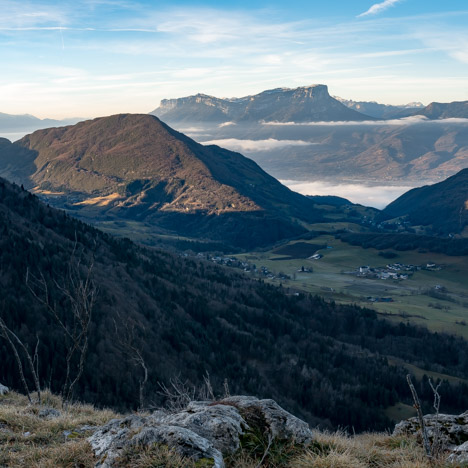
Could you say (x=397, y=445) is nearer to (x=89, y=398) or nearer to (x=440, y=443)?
(x=440, y=443)

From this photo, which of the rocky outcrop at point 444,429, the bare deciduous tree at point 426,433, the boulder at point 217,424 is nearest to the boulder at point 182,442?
the boulder at point 217,424

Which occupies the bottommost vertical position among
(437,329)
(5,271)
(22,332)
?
(437,329)

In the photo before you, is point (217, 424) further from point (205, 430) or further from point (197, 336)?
point (197, 336)

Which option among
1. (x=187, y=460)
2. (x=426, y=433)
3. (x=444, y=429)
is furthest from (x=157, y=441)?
(x=444, y=429)

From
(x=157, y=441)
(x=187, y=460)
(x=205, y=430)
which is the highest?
(x=157, y=441)

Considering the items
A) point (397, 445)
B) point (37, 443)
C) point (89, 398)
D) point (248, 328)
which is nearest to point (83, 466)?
point (37, 443)

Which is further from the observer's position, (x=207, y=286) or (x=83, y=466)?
(x=207, y=286)

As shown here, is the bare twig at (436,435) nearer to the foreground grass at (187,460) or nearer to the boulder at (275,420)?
the foreground grass at (187,460)
